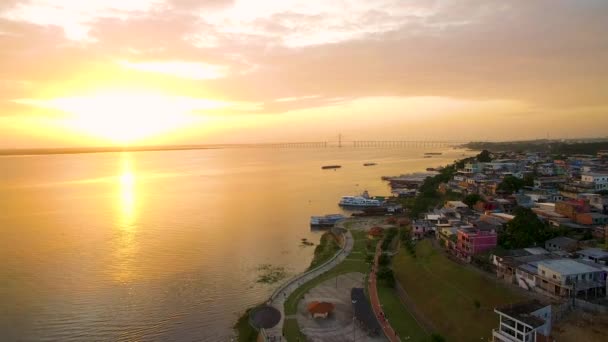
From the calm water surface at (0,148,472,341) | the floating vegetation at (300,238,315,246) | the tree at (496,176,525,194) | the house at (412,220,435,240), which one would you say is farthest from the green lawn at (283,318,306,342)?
the tree at (496,176,525,194)

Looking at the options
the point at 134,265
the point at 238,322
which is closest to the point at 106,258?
the point at 134,265

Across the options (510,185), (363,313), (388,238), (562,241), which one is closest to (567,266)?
(562,241)

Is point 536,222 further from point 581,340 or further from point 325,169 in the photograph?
point 325,169

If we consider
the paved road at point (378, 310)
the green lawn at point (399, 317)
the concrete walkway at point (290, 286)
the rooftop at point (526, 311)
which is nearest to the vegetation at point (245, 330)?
the concrete walkway at point (290, 286)

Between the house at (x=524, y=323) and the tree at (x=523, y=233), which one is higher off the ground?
the tree at (x=523, y=233)

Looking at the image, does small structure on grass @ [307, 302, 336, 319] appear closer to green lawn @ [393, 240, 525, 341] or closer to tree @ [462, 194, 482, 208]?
green lawn @ [393, 240, 525, 341]

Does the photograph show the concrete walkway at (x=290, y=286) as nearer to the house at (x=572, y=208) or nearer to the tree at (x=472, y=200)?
the tree at (x=472, y=200)

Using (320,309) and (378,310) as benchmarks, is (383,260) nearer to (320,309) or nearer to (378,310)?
(378,310)
